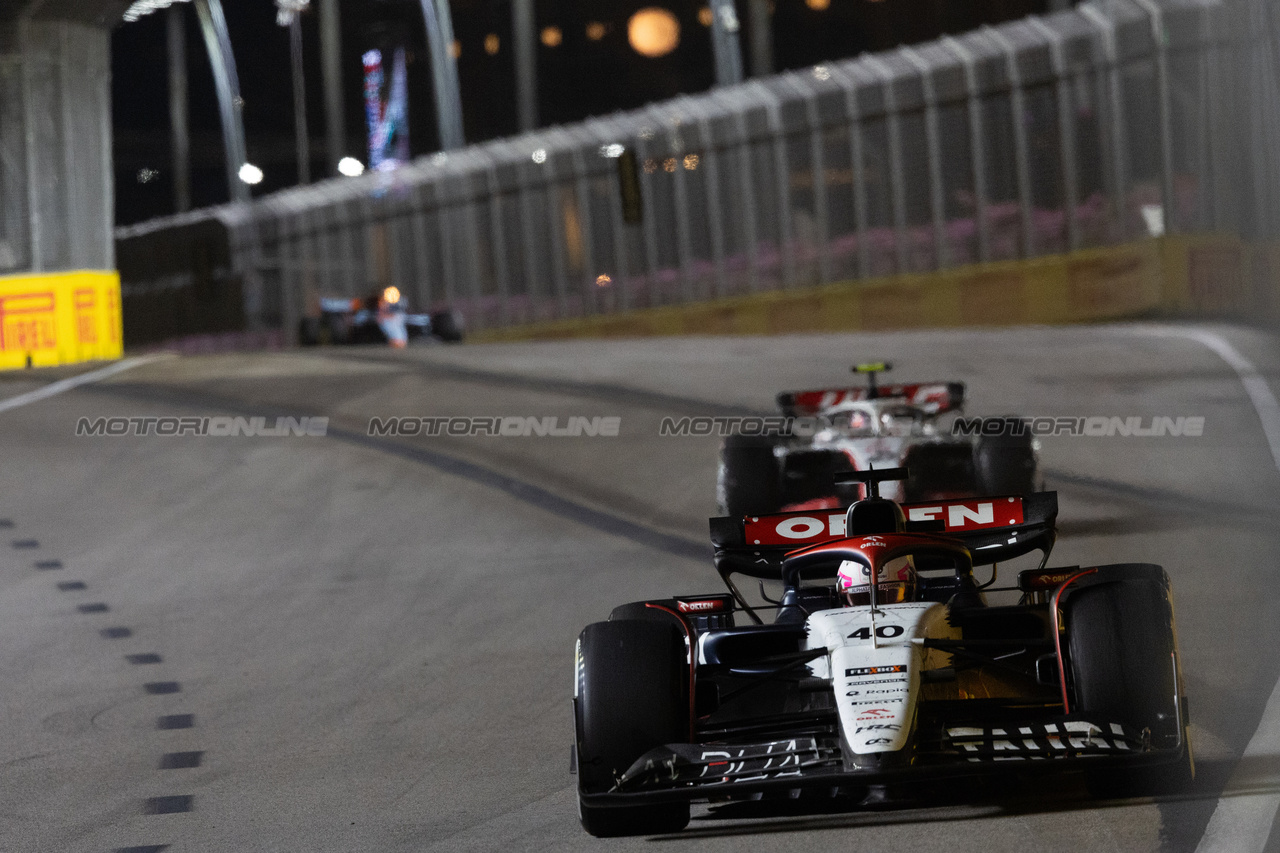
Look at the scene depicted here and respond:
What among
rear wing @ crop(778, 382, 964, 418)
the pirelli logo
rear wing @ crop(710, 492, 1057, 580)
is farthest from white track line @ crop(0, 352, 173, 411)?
rear wing @ crop(710, 492, 1057, 580)

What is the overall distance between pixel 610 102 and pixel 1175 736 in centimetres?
4640

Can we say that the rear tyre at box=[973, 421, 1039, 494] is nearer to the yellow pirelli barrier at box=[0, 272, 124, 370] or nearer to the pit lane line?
the pit lane line

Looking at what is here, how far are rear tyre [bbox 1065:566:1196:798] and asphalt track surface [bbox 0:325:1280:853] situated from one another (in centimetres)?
10

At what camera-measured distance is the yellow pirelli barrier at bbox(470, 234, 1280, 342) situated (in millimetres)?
20953

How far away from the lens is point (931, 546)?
5480 mm

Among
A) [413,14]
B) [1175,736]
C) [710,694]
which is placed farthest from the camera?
[413,14]

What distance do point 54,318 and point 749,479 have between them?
57.3 ft

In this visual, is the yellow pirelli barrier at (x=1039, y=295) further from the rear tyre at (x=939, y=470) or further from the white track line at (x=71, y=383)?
the rear tyre at (x=939, y=470)

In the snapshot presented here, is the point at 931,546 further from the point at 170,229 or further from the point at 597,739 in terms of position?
the point at 170,229

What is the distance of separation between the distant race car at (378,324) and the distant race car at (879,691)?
73.2 ft

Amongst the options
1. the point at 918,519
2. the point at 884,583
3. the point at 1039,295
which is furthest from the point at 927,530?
the point at 1039,295


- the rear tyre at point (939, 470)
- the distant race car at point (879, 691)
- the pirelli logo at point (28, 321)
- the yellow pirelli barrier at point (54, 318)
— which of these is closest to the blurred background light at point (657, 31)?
the yellow pirelli barrier at point (54, 318)

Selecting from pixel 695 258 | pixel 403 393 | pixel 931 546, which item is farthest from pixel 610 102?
pixel 931 546

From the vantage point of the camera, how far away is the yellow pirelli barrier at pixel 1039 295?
68.7 ft
